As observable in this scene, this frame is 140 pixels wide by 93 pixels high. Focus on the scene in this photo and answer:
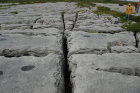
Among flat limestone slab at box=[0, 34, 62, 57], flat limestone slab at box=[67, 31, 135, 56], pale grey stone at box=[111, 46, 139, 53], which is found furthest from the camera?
pale grey stone at box=[111, 46, 139, 53]

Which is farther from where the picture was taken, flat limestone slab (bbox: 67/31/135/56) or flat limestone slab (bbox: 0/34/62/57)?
flat limestone slab (bbox: 67/31/135/56)

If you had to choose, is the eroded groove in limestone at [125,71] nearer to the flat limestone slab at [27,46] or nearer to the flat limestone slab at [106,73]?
the flat limestone slab at [106,73]

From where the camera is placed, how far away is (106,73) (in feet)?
5.49

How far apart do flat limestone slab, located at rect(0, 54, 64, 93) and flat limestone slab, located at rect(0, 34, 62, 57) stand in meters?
0.24

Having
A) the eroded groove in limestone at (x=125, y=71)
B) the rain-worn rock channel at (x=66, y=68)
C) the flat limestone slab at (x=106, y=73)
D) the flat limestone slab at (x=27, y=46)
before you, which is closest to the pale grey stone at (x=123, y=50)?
the rain-worn rock channel at (x=66, y=68)

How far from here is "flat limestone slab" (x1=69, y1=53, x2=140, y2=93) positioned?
141 centimetres

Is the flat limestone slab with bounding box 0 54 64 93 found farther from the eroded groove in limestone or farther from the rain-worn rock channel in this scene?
the eroded groove in limestone

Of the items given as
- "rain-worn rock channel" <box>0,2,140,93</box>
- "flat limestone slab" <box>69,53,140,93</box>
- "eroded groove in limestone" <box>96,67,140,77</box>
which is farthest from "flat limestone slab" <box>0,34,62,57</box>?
"eroded groove in limestone" <box>96,67,140,77</box>

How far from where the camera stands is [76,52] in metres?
2.29

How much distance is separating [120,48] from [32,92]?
194 cm

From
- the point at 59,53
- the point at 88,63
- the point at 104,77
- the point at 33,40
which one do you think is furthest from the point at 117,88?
the point at 33,40

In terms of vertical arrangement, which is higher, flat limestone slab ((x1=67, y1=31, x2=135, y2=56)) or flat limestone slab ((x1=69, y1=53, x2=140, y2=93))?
flat limestone slab ((x1=67, y1=31, x2=135, y2=56))

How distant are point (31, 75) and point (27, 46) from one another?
93 cm

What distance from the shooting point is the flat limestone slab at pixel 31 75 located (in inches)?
54.7
